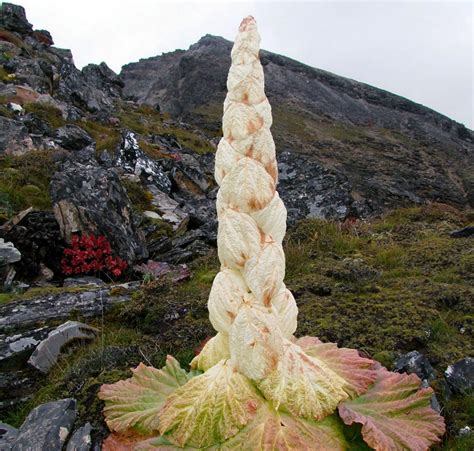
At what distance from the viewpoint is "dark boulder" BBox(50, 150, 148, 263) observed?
329 inches

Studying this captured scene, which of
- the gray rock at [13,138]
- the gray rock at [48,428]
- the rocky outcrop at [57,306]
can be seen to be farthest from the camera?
the gray rock at [13,138]

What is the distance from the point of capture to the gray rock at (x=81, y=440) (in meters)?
3.03

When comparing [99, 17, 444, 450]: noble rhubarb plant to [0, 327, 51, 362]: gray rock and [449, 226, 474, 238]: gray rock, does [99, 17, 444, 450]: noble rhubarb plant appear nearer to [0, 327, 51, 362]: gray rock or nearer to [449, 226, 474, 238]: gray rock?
[0, 327, 51, 362]: gray rock

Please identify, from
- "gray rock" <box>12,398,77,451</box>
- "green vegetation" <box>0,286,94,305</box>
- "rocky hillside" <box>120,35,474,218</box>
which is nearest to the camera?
"gray rock" <box>12,398,77,451</box>

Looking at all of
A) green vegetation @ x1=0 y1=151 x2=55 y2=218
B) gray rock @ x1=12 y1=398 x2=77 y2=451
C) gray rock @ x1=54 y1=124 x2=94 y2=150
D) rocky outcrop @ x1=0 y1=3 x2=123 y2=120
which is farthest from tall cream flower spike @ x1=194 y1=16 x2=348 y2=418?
rocky outcrop @ x1=0 y1=3 x2=123 y2=120

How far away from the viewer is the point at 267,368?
2318 millimetres

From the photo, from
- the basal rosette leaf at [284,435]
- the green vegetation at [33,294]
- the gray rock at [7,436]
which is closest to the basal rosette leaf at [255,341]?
the basal rosette leaf at [284,435]

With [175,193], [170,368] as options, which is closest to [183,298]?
[170,368]

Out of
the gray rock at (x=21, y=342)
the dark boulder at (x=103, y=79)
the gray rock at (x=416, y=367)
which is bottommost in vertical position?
the gray rock at (x=21, y=342)

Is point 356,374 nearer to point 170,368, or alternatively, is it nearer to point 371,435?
point 371,435

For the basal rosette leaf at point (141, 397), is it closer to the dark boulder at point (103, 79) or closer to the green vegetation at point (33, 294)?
the green vegetation at point (33, 294)

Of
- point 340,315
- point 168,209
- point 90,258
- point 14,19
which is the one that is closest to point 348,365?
point 340,315

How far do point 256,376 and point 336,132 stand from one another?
63372 millimetres

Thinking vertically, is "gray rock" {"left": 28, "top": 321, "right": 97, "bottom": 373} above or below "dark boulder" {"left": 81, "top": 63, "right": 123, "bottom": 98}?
below
